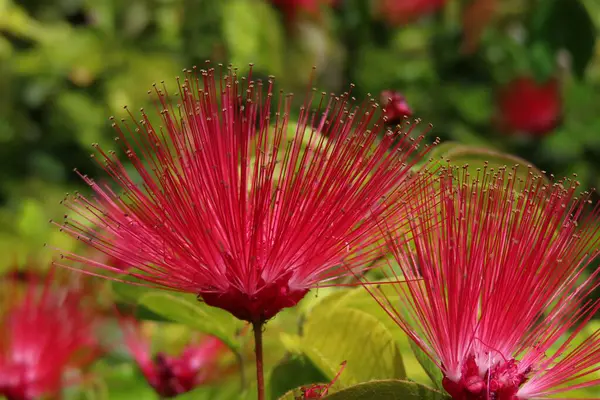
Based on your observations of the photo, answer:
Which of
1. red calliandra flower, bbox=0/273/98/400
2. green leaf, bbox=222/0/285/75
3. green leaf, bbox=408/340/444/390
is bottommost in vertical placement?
red calliandra flower, bbox=0/273/98/400

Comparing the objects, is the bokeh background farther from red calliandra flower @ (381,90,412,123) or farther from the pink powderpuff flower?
the pink powderpuff flower

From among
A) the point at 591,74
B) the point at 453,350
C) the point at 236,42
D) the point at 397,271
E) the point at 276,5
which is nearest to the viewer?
the point at 453,350

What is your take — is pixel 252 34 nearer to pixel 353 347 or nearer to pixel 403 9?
pixel 403 9

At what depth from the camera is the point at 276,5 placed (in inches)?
94.4

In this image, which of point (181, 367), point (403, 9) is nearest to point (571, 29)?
point (181, 367)

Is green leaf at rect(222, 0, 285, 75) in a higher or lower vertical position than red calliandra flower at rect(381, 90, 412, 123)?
higher

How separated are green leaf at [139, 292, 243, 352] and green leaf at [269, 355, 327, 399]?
0.17 feet

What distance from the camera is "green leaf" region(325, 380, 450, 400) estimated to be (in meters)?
0.44

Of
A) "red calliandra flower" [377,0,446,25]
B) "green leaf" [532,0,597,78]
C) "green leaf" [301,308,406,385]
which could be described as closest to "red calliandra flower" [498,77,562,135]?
"red calliandra flower" [377,0,446,25]

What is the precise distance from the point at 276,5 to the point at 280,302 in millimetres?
2014

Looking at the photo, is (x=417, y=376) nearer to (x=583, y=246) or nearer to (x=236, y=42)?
(x=583, y=246)

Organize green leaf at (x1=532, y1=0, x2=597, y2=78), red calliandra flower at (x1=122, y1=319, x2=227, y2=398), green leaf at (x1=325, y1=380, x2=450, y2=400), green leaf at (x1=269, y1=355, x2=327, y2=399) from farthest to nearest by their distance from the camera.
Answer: green leaf at (x1=532, y1=0, x2=597, y2=78) → red calliandra flower at (x1=122, y1=319, x2=227, y2=398) → green leaf at (x1=269, y1=355, x2=327, y2=399) → green leaf at (x1=325, y1=380, x2=450, y2=400)

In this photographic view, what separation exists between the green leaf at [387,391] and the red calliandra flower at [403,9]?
2.26 meters

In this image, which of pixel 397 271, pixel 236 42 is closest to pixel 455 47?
pixel 236 42
